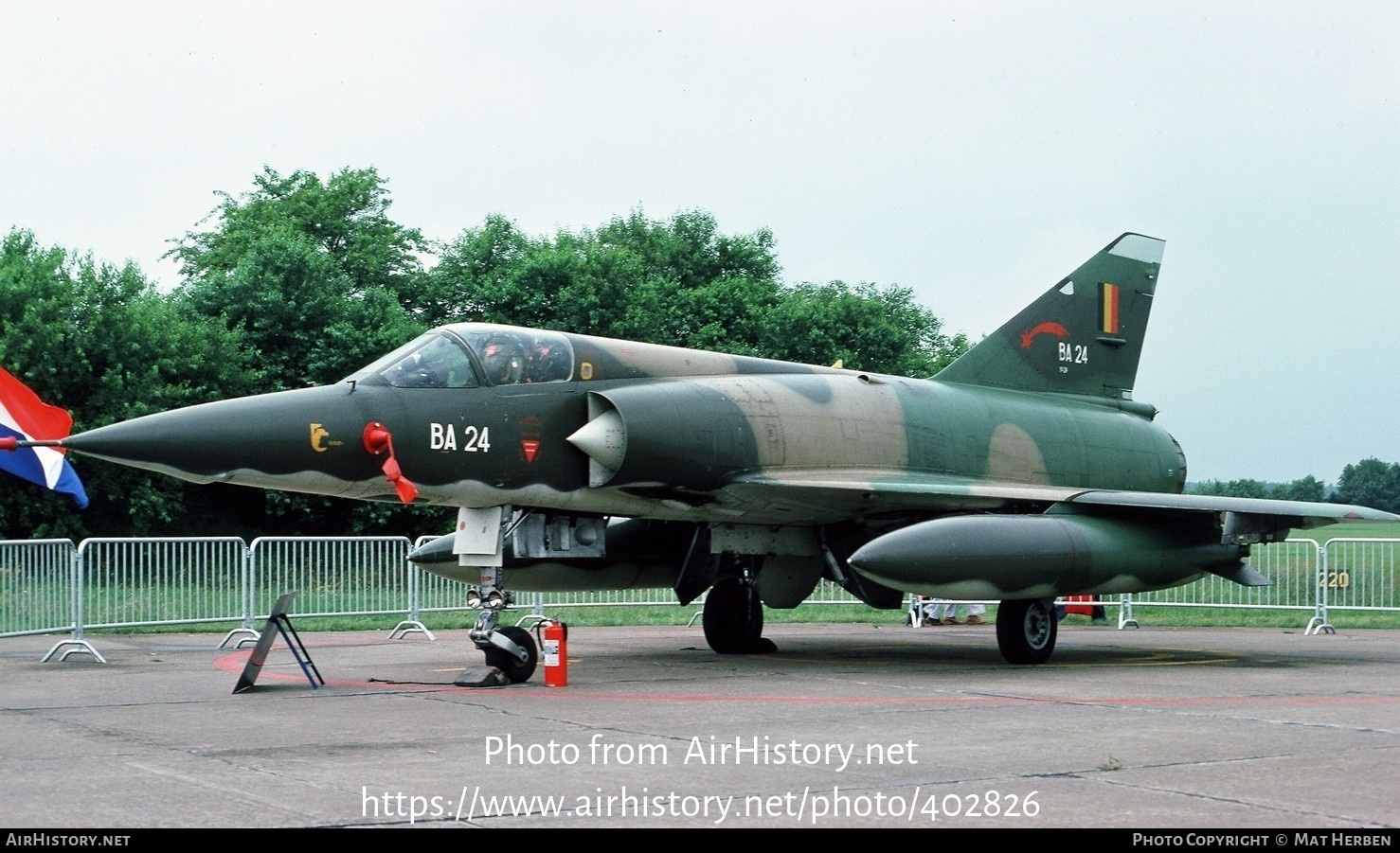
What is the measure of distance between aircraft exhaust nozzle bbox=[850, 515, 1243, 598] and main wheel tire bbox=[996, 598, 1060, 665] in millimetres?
614

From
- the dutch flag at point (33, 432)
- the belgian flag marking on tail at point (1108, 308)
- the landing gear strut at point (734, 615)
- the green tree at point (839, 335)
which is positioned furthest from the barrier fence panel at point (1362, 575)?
the green tree at point (839, 335)

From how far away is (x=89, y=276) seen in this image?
32438 millimetres

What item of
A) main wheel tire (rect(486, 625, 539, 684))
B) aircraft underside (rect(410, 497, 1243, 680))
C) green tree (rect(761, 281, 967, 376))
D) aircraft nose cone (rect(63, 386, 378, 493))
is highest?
green tree (rect(761, 281, 967, 376))

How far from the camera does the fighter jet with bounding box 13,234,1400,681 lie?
10656 mm

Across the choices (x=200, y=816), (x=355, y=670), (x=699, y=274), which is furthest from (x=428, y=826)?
(x=699, y=274)

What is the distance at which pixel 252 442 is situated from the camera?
10047 millimetres

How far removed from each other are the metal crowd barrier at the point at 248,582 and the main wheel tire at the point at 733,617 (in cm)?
444

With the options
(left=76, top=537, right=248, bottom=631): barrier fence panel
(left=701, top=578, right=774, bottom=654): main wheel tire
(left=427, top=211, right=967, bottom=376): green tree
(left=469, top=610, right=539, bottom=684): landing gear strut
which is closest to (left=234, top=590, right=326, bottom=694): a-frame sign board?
(left=469, top=610, right=539, bottom=684): landing gear strut

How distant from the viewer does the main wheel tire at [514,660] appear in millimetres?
10906

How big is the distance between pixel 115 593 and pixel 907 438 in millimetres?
8988

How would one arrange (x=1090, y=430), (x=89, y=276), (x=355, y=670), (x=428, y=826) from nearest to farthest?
(x=428, y=826), (x=355, y=670), (x=1090, y=430), (x=89, y=276)

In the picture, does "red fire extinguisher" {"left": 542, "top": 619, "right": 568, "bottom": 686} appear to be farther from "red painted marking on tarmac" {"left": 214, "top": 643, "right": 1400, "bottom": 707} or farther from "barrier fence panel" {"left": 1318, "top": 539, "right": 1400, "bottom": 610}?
"barrier fence panel" {"left": 1318, "top": 539, "right": 1400, "bottom": 610}

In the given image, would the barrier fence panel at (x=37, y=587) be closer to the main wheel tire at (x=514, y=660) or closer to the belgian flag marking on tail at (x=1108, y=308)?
the main wheel tire at (x=514, y=660)

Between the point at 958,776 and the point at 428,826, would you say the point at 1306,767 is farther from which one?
the point at 428,826
